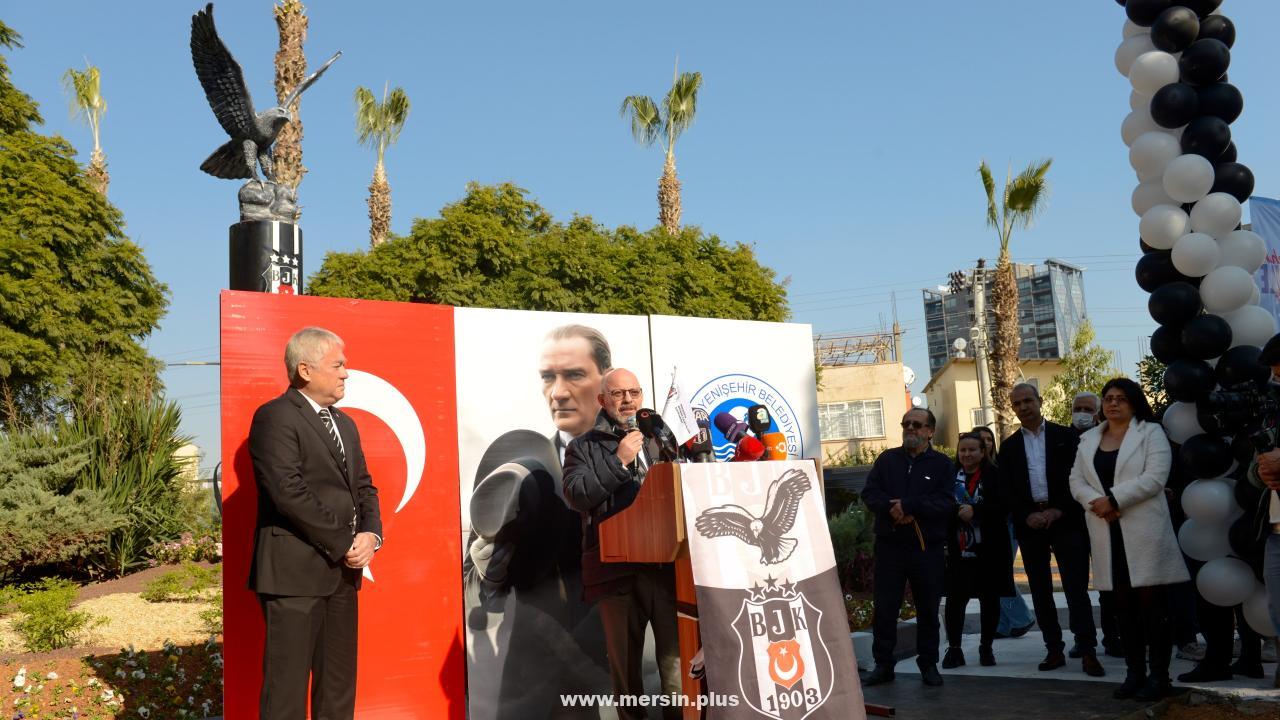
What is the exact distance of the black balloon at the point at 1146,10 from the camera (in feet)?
22.0

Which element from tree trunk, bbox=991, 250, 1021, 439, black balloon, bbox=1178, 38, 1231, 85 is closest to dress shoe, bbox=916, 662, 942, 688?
black balloon, bbox=1178, 38, 1231, 85

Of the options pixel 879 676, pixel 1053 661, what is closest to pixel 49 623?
pixel 879 676

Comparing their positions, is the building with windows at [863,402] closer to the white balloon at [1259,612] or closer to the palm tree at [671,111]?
the palm tree at [671,111]

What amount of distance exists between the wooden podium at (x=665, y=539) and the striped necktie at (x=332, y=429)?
1294mm

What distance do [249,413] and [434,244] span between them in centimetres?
2060

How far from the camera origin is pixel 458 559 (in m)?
5.78

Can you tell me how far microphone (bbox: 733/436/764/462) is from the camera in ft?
15.6

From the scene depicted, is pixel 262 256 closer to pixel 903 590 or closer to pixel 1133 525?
pixel 903 590

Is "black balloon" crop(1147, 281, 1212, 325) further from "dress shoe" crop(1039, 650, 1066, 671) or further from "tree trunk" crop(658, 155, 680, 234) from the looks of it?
"tree trunk" crop(658, 155, 680, 234)

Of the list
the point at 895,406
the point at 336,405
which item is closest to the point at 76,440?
the point at 336,405

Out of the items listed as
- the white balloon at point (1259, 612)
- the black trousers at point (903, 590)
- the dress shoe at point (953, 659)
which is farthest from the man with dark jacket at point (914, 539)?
the white balloon at point (1259, 612)

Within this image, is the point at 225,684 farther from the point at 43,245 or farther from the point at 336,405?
the point at 43,245

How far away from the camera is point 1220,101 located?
21.3ft

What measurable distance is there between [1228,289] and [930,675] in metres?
3.04
